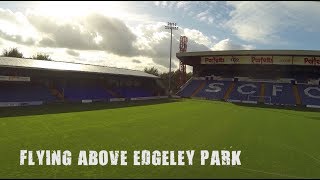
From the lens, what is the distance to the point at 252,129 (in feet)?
68.7

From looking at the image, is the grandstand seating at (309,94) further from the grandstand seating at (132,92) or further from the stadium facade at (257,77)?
the grandstand seating at (132,92)

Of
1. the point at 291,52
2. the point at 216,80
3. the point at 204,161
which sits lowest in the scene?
the point at 204,161

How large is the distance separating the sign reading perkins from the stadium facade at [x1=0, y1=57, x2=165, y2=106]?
76.3 feet

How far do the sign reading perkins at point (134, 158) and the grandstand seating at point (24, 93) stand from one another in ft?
78.2

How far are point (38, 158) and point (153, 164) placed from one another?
414 cm

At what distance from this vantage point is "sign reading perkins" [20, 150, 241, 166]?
36.2ft

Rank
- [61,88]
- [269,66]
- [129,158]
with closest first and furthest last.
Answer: [129,158], [61,88], [269,66]

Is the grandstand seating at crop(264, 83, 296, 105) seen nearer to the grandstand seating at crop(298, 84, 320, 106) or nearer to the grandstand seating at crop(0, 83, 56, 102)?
the grandstand seating at crop(298, 84, 320, 106)

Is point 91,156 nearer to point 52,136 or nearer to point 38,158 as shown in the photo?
point 38,158

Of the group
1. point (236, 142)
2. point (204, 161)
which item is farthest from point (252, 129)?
point (204, 161)

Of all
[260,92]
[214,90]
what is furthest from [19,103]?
[260,92]

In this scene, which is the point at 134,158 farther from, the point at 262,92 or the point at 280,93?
the point at 262,92

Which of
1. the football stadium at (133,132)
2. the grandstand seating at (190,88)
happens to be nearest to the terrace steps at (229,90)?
the football stadium at (133,132)

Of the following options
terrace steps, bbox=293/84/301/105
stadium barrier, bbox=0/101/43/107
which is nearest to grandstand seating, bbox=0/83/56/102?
stadium barrier, bbox=0/101/43/107
